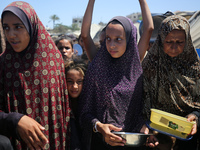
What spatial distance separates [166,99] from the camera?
193cm

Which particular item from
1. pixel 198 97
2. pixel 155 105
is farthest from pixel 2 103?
pixel 198 97

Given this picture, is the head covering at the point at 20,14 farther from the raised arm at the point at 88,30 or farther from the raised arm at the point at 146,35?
the raised arm at the point at 146,35

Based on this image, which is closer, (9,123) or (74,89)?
(9,123)

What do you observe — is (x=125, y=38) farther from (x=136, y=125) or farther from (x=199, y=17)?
(x=199, y=17)

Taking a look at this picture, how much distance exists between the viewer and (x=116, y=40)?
6.05 ft

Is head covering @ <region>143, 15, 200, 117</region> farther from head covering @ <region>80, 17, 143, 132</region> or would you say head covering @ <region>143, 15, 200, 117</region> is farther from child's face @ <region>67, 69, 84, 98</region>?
child's face @ <region>67, 69, 84, 98</region>

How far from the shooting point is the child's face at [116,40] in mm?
1817

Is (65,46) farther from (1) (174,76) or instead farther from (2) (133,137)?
(2) (133,137)

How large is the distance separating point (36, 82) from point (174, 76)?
1336 millimetres

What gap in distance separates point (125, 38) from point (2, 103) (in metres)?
1.23

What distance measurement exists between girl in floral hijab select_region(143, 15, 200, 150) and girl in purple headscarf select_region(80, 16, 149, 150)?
0.16 m

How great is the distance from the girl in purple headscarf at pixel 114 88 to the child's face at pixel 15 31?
2.19 feet

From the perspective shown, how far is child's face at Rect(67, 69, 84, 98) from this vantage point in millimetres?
1903

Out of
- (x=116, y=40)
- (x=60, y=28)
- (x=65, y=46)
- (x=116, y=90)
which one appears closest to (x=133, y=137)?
(x=116, y=90)
